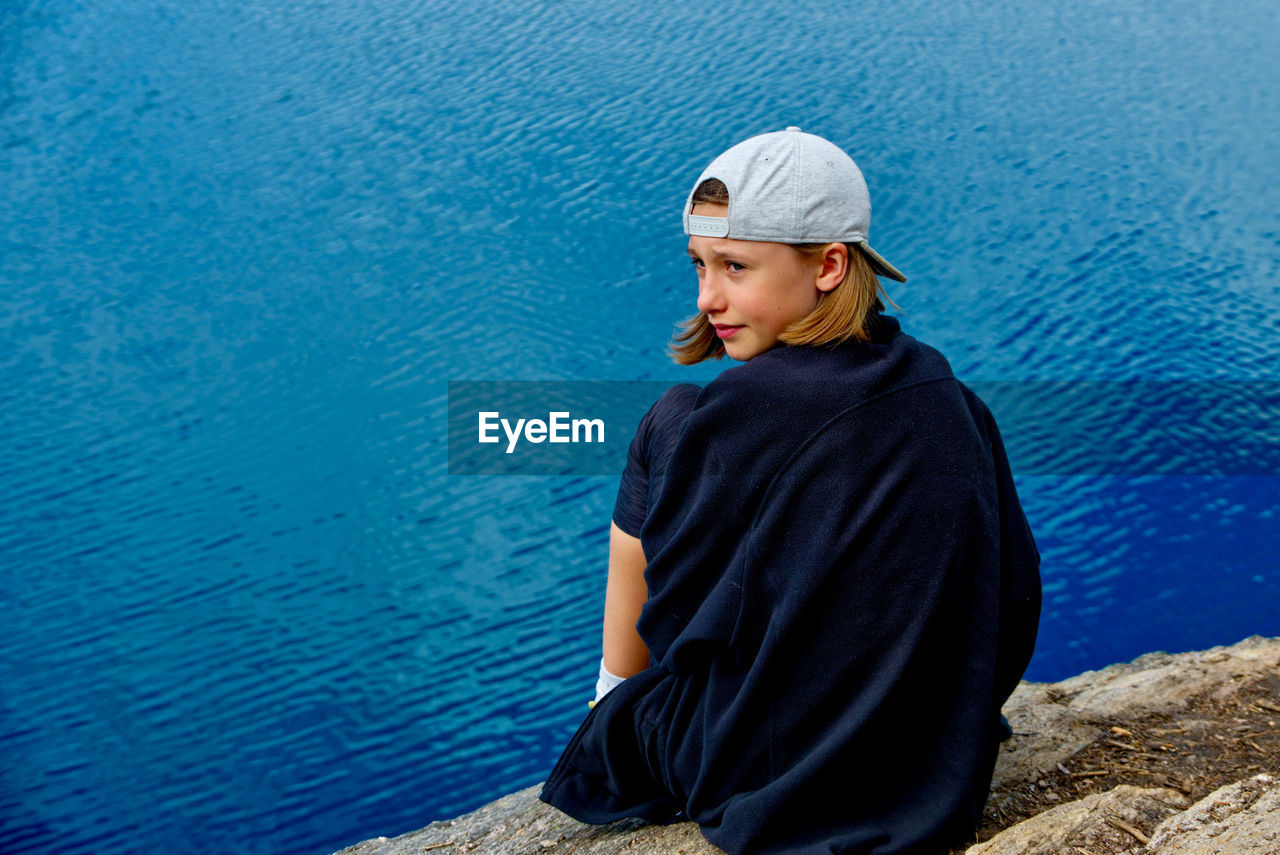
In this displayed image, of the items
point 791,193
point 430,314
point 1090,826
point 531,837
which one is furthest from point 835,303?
point 430,314

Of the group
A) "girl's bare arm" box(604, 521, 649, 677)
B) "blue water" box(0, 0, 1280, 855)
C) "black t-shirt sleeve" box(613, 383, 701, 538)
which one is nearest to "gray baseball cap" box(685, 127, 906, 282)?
"black t-shirt sleeve" box(613, 383, 701, 538)

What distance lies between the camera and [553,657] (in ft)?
10.6

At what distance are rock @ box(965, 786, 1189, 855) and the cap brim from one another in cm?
83

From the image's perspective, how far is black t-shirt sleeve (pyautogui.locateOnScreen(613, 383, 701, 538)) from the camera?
1456 mm

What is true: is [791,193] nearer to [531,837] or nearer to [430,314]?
[531,837]

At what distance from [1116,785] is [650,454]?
3.33 ft

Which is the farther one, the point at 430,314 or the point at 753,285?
the point at 430,314

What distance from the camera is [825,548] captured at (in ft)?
4.14

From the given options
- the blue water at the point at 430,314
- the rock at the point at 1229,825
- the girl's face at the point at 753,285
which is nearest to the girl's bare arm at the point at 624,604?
the girl's face at the point at 753,285

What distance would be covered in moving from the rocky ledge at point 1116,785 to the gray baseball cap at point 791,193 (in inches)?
35.9

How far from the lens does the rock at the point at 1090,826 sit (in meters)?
1.29

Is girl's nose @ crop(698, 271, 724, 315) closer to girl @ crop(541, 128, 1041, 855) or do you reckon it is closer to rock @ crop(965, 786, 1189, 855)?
girl @ crop(541, 128, 1041, 855)

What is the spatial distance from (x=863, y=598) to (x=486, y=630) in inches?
88.0

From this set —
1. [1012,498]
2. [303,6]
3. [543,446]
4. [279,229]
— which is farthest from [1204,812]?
[303,6]
